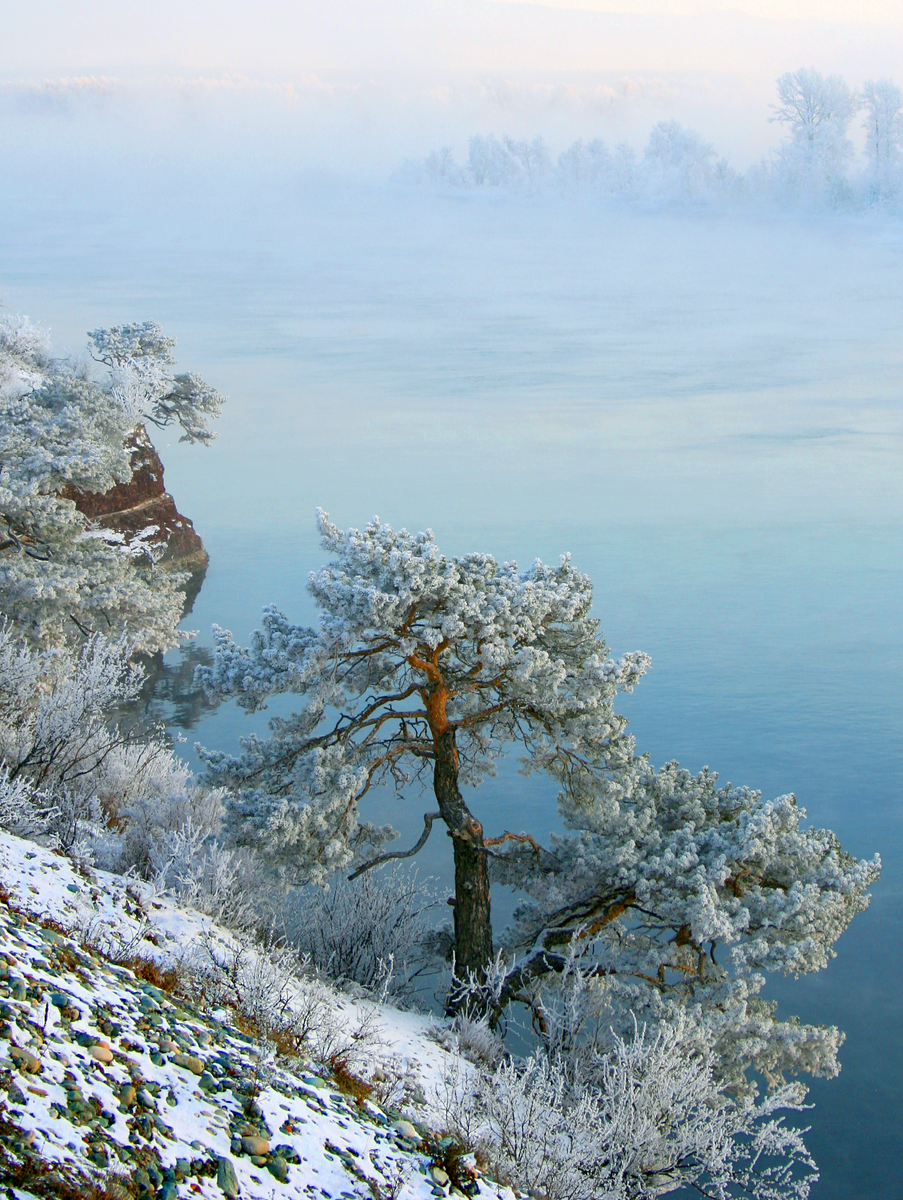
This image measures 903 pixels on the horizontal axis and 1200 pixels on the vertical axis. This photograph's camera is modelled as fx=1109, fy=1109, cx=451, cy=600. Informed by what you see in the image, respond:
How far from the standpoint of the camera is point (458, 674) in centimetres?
1266

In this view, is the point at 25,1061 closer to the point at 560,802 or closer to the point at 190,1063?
the point at 190,1063

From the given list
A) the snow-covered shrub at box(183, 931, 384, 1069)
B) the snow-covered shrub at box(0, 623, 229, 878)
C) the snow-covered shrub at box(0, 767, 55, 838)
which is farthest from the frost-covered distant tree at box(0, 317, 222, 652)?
the snow-covered shrub at box(183, 931, 384, 1069)

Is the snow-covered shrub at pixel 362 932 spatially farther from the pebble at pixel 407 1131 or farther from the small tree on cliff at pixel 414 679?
the pebble at pixel 407 1131

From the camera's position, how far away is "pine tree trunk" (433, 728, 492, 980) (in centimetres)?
1253

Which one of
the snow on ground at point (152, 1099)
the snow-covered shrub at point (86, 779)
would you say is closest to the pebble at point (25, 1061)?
the snow on ground at point (152, 1099)

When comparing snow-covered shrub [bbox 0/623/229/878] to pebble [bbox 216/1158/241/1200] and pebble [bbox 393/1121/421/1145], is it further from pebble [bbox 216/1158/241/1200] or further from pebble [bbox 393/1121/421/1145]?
pebble [bbox 216/1158/241/1200]

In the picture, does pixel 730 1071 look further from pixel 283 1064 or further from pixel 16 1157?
pixel 16 1157

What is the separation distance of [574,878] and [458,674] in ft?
8.94

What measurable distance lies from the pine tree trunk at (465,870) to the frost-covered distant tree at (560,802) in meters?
0.02

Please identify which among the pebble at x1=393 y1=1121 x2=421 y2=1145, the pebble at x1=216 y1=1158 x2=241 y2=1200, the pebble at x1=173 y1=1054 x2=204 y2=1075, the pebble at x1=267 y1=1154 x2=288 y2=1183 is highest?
the pebble at x1=393 y1=1121 x2=421 y2=1145

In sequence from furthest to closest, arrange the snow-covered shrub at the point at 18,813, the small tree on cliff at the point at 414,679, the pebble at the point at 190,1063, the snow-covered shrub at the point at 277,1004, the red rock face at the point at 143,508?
the red rock face at the point at 143,508
the small tree on cliff at the point at 414,679
the snow-covered shrub at the point at 18,813
the snow-covered shrub at the point at 277,1004
the pebble at the point at 190,1063

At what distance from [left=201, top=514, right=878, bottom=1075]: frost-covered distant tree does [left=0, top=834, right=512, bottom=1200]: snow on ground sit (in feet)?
13.0

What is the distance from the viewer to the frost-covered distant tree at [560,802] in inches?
446

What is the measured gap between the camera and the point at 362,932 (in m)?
13.7
